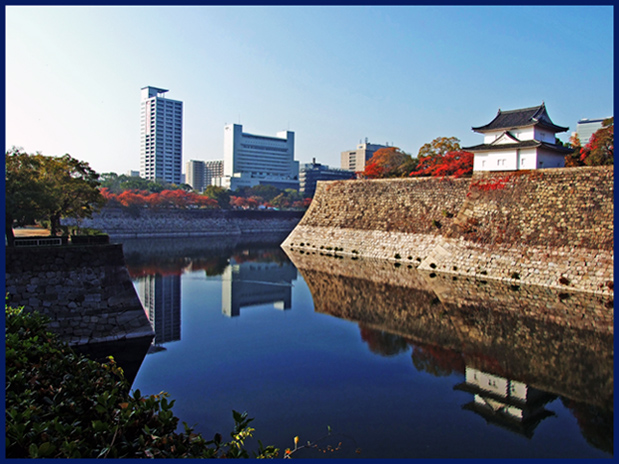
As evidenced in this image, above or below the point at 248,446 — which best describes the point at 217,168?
above

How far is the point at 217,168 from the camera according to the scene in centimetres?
11438

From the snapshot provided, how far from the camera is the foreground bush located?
4.07 m

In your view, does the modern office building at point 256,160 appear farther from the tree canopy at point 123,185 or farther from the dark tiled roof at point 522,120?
the dark tiled roof at point 522,120

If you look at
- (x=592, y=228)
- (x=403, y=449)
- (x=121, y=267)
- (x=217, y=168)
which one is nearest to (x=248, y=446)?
(x=403, y=449)

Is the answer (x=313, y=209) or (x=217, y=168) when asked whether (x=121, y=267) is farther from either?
(x=217, y=168)

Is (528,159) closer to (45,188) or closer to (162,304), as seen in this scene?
(162,304)

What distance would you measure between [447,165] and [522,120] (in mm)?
7588

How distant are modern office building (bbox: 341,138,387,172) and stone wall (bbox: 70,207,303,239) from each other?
50.6 meters

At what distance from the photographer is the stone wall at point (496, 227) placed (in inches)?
622

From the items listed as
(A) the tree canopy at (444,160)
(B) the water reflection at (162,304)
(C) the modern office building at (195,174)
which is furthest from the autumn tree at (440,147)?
(C) the modern office building at (195,174)

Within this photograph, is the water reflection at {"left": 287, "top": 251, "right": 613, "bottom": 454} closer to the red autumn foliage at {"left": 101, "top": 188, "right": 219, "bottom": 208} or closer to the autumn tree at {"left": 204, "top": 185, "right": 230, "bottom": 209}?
the red autumn foliage at {"left": 101, "top": 188, "right": 219, "bottom": 208}

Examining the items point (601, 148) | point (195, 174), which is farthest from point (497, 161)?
point (195, 174)

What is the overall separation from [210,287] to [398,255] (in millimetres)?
10524

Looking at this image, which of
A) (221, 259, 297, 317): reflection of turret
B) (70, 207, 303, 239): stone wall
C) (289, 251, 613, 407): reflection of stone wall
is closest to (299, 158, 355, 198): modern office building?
(70, 207, 303, 239): stone wall
